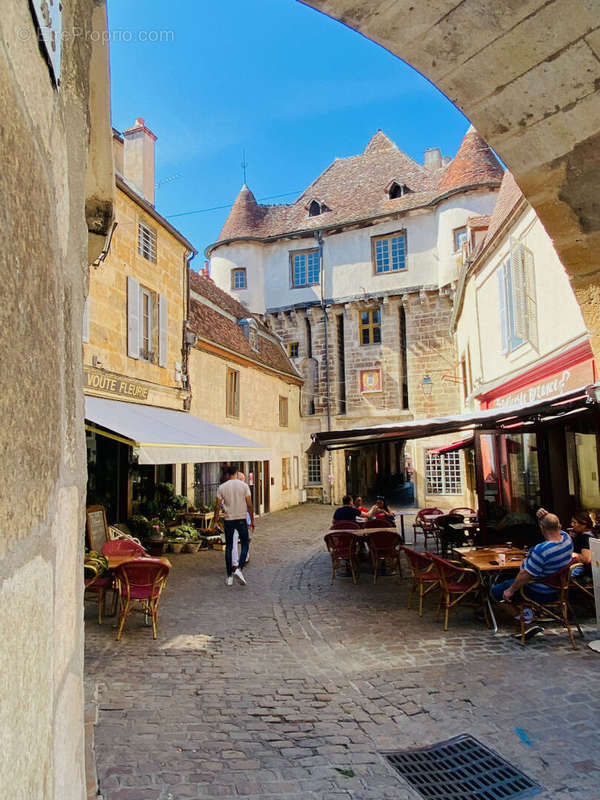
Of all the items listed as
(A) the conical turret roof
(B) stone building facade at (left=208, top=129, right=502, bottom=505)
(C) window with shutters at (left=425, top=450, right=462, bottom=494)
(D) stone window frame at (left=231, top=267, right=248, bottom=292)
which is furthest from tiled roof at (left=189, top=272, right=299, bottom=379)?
(C) window with shutters at (left=425, top=450, right=462, bottom=494)

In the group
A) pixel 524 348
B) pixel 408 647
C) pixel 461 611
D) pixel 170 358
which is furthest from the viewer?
pixel 170 358

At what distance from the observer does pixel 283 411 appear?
Result: 2109 cm

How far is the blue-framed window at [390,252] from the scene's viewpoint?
2200 centimetres

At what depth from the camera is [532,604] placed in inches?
213

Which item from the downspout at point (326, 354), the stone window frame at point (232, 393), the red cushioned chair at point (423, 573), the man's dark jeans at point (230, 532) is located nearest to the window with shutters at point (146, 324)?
the stone window frame at point (232, 393)

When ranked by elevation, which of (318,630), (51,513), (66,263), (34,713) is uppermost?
(66,263)

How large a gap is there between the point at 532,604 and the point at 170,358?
9498 mm

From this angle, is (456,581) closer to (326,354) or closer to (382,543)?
(382,543)

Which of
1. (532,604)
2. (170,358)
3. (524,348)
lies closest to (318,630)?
(532,604)

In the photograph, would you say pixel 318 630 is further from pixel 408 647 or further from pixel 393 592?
pixel 393 592

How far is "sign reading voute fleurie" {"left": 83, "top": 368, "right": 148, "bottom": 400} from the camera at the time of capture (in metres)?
9.89

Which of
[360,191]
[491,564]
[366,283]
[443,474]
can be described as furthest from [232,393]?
[360,191]

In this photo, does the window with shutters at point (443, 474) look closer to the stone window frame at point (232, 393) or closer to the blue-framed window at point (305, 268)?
the stone window frame at point (232, 393)

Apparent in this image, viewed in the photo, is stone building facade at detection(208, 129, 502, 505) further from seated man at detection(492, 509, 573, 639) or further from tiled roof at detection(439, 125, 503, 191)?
seated man at detection(492, 509, 573, 639)
